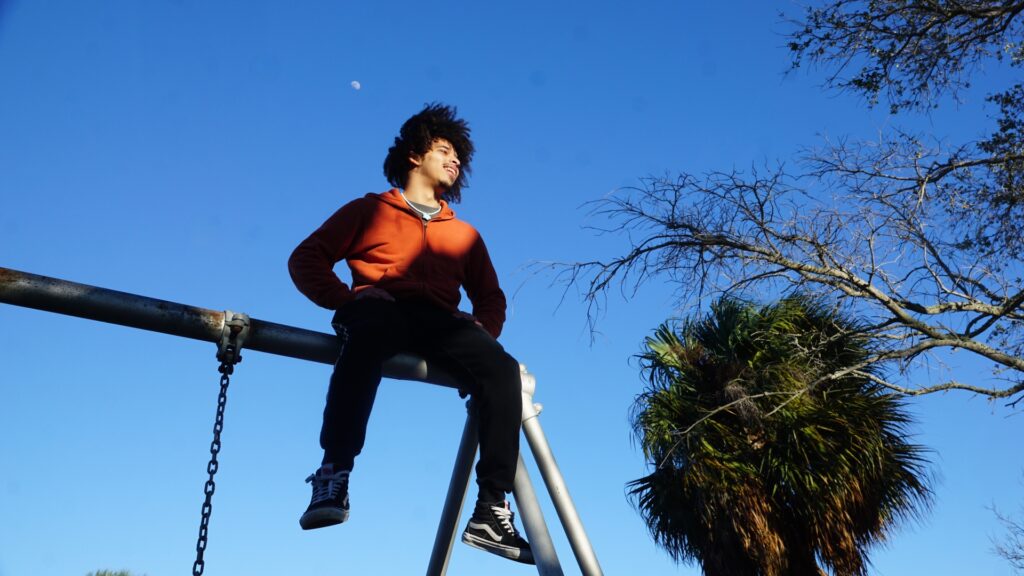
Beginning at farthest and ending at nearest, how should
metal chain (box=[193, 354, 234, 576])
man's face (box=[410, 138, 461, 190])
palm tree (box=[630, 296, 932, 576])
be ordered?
palm tree (box=[630, 296, 932, 576]) → man's face (box=[410, 138, 461, 190]) → metal chain (box=[193, 354, 234, 576])

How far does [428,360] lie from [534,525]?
2.49ft

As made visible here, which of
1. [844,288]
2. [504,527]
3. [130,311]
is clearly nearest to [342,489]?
[504,527]

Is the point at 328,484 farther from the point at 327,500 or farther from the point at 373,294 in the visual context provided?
the point at 373,294

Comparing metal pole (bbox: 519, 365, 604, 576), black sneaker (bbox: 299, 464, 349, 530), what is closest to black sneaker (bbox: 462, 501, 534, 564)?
metal pole (bbox: 519, 365, 604, 576)

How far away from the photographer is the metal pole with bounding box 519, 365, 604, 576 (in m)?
3.50

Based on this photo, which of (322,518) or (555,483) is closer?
(322,518)

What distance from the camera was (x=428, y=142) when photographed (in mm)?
4438

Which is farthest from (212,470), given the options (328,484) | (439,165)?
(439,165)

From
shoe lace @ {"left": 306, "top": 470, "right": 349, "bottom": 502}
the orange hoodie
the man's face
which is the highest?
the man's face

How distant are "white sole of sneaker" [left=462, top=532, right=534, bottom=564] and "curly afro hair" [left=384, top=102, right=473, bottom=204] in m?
1.74

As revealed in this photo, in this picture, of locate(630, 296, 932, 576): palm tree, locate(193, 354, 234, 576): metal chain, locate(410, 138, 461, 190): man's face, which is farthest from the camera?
locate(630, 296, 932, 576): palm tree

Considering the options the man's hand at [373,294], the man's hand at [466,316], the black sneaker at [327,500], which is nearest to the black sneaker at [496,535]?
the black sneaker at [327,500]

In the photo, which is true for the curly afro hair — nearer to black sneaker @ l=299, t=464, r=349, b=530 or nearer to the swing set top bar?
the swing set top bar

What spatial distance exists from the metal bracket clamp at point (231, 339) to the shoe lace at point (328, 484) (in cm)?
54
